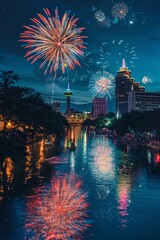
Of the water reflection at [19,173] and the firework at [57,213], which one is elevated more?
the water reflection at [19,173]

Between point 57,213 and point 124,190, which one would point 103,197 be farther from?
point 57,213

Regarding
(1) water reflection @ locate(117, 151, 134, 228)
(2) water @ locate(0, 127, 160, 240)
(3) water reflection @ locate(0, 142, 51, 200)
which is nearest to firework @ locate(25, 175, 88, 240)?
(2) water @ locate(0, 127, 160, 240)

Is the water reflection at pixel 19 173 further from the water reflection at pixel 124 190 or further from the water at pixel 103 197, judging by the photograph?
the water reflection at pixel 124 190

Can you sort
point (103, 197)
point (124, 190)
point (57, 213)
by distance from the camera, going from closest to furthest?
point (57, 213) < point (103, 197) < point (124, 190)

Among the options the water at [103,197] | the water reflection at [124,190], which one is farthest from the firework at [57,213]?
the water reflection at [124,190]

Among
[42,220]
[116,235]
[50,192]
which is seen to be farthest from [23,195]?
[116,235]

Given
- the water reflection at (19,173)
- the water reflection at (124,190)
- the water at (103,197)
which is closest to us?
the water at (103,197)

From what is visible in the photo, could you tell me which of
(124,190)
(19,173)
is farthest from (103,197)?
(19,173)

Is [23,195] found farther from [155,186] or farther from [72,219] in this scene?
[155,186]

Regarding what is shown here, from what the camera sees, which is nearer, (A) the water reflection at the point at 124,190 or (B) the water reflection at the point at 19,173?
(A) the water reflection at the point at 124,190
